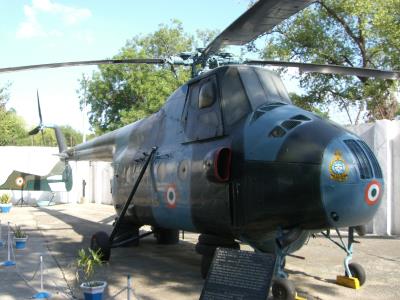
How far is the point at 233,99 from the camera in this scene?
20.7ft

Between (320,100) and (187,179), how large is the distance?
16055 millimetres

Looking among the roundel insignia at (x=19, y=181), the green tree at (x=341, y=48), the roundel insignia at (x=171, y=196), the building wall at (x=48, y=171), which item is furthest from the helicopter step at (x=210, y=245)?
the roundel insignia at (x=19, y=181)

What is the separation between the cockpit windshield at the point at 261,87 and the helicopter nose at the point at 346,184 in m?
1.43

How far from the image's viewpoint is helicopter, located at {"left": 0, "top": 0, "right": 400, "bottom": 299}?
5.04 m

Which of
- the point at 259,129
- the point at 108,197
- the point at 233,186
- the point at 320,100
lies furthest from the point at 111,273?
the point at 108,197

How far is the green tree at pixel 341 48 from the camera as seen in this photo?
1878cm

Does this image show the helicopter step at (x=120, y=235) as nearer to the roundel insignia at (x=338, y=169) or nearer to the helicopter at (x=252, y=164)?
the helicopter at (x=252, y=164)

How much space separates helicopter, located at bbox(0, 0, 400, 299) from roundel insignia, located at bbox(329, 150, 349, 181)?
0.4 inches

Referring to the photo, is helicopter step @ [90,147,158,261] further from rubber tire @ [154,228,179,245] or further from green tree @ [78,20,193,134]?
green tree @ [78,20,193,134]

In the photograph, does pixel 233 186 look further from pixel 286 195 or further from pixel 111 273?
pixel 111 273

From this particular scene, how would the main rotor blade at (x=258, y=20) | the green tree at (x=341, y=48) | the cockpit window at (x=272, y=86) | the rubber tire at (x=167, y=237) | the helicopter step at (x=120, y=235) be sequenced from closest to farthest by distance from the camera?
the main rotor blade at (x=258, y=20) → the cockpit window at (x=272, y=86) → the helicopter step at (x=120, y=235) → the rubber tire at (x=167, y=237) → the green tree at (x=341, y=48)

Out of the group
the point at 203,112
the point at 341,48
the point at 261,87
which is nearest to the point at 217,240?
the point at 203,112

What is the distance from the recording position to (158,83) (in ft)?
110

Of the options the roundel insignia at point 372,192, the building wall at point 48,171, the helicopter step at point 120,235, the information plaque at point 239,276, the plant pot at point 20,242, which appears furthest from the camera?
the building wall at point 48,171
